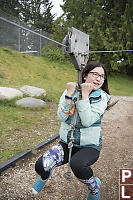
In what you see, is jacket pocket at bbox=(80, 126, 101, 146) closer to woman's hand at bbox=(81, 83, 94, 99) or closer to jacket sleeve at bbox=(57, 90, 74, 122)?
jacket sleeve at bbox=(57, 90, 74, 122)

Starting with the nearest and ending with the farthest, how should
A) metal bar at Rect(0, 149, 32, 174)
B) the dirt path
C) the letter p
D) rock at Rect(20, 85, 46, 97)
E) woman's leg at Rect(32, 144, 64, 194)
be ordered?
woman's leg at Rect(32, 144, 64, 194), the dirt path, metal bar at Rect(0, 149, 32, 174), the letter p, rock at Rect(20, 85, 46, 97)

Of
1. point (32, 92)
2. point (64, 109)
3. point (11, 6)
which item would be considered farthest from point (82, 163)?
point (11, 6)

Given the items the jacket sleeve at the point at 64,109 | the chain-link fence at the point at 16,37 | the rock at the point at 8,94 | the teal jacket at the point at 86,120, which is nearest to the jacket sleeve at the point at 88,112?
the teal jacket at the point at 86,120

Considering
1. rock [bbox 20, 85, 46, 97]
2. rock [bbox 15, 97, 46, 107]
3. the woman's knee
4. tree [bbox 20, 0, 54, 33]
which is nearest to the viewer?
the woman's knee

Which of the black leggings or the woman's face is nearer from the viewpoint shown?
the black leggings

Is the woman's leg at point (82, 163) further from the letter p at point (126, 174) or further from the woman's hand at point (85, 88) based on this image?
the letter p at point (126, 174)

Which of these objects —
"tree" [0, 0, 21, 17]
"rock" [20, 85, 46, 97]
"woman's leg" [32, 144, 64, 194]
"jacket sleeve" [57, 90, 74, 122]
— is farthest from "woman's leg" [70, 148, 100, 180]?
"tree" [0, 0, 21, 17]

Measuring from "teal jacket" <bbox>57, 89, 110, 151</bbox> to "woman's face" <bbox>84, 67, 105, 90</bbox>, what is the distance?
0.10 meters

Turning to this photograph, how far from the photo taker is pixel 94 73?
2156mm

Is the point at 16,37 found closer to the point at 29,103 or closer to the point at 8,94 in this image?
the point at 8,94

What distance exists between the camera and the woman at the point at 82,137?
1862mm

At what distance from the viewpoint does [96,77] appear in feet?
7.04

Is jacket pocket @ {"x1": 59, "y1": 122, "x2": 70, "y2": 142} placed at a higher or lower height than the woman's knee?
higher

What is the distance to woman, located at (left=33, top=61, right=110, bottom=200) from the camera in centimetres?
186
